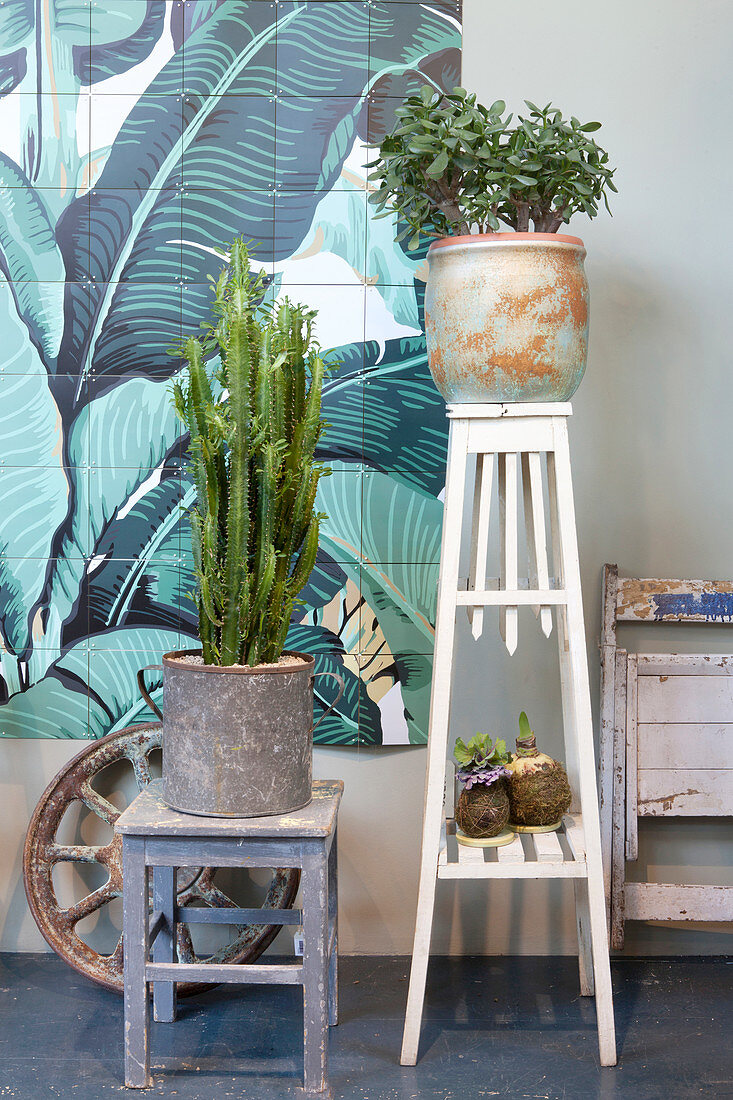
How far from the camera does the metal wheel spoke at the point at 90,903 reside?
2.25 meters

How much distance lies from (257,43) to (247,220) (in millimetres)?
399

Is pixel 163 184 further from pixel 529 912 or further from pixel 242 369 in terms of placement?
pixel 529 912

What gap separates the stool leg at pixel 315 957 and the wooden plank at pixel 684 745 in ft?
3.01

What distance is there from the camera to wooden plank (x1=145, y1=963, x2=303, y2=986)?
1.81m

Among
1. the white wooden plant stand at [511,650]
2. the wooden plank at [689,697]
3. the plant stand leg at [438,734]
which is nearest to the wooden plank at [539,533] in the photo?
the white wooden plant stand at [511,650]

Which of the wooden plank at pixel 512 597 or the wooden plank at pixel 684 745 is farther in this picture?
the wooden plank at pixel 684 745

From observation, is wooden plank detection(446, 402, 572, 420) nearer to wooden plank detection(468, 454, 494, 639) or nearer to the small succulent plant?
wooden plank detection(468, 454, 494, 639)

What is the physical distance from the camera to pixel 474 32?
230cm

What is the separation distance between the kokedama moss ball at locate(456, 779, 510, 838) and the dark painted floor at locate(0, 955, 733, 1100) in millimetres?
439

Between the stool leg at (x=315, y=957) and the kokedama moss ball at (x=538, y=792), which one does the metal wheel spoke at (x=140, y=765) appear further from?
the kokedama moss ball at (x=538, y=792)

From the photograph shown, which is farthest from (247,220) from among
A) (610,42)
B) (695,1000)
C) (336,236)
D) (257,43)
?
(695,1000)

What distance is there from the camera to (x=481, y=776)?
6.54 ft

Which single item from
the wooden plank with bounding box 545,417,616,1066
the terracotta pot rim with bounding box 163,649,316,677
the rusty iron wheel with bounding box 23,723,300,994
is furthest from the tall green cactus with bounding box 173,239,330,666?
the rusty iron wheel with bounding box 23,723,300,994

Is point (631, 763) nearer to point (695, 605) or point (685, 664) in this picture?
point (685, 664)
